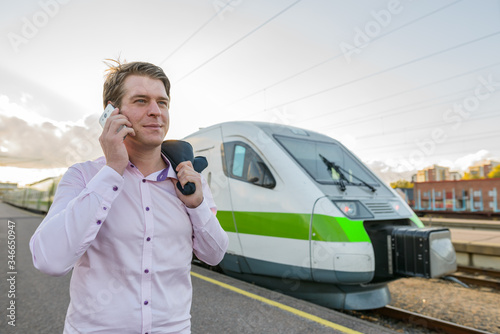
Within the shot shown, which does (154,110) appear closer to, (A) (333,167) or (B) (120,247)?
→ (B) (120,247)

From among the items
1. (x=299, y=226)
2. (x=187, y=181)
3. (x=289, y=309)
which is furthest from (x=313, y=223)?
(x=187, y=181)

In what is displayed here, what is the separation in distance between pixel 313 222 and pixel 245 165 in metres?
1.44

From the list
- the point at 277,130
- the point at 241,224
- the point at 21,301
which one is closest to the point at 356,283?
the point at 241,224

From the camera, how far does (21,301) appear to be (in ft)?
13.6

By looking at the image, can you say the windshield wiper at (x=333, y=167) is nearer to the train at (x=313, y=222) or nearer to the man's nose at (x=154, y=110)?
the train at (x=313, y=222)

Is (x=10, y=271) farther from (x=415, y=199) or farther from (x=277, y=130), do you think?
(x=415, y=199)

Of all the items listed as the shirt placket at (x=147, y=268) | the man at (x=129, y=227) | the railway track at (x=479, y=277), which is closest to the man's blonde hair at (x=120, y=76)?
the man at (x=129, y=227)

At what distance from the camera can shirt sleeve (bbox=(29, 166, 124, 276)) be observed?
108 centimetres

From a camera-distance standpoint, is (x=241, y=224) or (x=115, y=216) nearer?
(x=115, y=216)

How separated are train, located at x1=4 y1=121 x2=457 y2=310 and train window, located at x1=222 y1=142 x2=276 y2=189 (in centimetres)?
2

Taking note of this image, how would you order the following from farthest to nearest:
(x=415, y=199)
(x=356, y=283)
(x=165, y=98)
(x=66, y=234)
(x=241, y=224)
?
(x=415, y=199) < (x=241, y=224) < (x=356, y=283) < (x=165, y=98) < (x=66, y=234)

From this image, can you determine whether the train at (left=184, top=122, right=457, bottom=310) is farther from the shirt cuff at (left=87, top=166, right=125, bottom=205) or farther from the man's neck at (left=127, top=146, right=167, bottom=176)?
the shirt cuff at (left=87, top=166, right=125, bottom=205)

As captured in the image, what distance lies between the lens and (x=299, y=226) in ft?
13.6

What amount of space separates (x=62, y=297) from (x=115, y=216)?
394 centimetres
